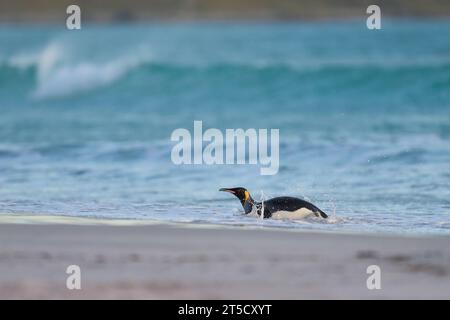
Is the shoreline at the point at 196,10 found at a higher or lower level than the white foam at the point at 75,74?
higher

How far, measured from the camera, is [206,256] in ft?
29.4

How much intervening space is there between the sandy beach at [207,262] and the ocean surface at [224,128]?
2.50ft

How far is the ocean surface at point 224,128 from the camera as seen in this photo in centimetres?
1197

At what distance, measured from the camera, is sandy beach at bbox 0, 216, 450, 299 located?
7.75m


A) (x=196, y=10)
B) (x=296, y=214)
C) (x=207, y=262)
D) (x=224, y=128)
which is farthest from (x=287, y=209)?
(x=196, y=10)

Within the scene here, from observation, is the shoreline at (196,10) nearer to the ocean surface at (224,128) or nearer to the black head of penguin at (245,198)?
the ocean surface at (224,128)

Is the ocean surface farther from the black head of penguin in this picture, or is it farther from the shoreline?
the shoreline

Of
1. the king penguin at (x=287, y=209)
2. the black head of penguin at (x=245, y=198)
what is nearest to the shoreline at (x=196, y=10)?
the black head of penguin at (x=245, y=198)

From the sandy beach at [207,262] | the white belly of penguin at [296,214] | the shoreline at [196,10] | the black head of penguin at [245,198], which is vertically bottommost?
the sandy beach at [207,262]

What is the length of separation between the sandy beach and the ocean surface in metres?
0.76

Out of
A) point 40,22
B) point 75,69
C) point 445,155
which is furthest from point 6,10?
point 445,155
